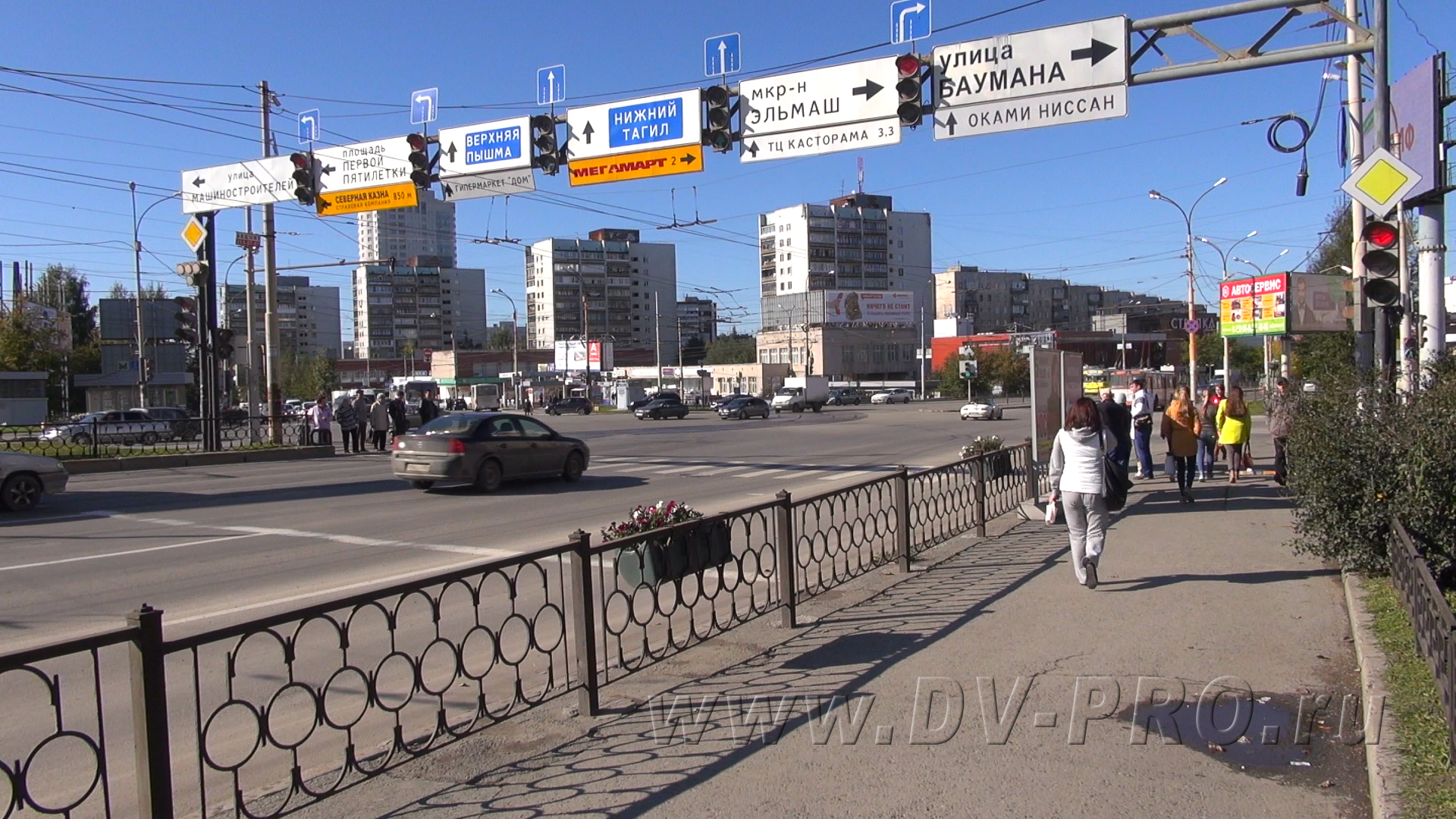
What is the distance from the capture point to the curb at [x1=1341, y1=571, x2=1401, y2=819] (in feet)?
12.8

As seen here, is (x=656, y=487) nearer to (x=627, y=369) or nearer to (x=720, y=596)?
(x=720, y=596)

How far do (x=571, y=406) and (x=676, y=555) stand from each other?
2608 inches

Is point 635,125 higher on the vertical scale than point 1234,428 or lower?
higher

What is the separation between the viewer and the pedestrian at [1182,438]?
13.8m

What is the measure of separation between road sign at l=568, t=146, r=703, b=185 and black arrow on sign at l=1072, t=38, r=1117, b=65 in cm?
532

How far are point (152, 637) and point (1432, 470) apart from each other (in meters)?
7.08

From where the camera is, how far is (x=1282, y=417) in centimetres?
1226

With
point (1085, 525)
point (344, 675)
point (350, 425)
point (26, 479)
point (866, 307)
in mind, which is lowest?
point (344, 675)

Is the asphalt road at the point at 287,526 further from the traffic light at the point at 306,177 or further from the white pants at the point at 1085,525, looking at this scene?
the white pants at the point at 1085,525

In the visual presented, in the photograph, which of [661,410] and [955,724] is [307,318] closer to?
[661,410]

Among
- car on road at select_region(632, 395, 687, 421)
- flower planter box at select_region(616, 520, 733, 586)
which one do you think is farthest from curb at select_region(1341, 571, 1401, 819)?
car on road at select_region(632, 395, 687, 421)

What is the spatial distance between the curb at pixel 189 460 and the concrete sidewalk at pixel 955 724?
19461 millimetres

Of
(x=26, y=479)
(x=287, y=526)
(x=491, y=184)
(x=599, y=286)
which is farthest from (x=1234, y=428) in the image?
(x=599, y=286)

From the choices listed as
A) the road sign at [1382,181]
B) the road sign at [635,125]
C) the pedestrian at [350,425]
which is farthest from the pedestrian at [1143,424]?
the pedestrian at [350,425]
